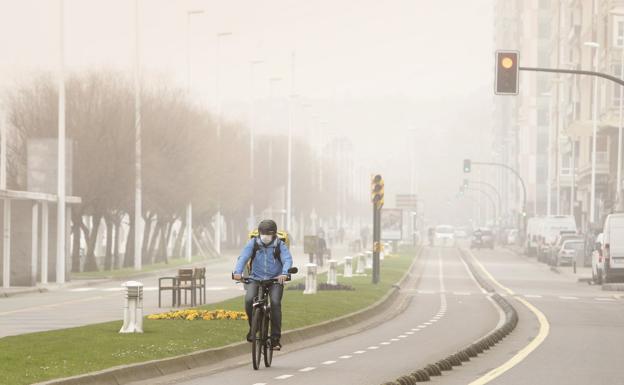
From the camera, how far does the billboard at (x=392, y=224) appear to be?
100250 millimetres

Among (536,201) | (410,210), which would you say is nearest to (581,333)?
(410,210)

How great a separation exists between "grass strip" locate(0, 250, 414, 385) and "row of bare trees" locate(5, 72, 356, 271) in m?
37.1

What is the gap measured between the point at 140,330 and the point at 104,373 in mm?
7278

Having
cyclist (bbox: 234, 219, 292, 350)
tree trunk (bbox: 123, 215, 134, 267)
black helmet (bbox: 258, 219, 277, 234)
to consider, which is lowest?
tree trunk (bbox: 123, 215, 134, 267)

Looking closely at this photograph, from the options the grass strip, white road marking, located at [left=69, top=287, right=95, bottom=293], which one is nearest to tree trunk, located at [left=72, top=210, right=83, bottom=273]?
white road marking, located at [left=69, top=287, right=95, bottom=293]

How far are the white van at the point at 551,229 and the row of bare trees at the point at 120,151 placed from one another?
19952 millimetres

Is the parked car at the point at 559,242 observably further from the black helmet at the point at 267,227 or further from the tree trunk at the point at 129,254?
the black helmet at the point at 267,227

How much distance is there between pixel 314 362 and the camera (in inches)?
880

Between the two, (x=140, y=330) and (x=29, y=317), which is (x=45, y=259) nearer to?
(x=29, y=317)

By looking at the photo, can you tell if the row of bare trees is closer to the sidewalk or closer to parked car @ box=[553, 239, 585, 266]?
the sidewalk

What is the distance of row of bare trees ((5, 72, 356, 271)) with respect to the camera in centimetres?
7025

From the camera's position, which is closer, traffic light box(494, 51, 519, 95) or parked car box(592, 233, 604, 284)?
traffic light box(494, 51, 519, 95)

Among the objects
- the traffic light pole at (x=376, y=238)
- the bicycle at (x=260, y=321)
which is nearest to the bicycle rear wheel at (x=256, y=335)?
the bicycle at (x=260, y=321)

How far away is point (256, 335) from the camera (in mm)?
20016
